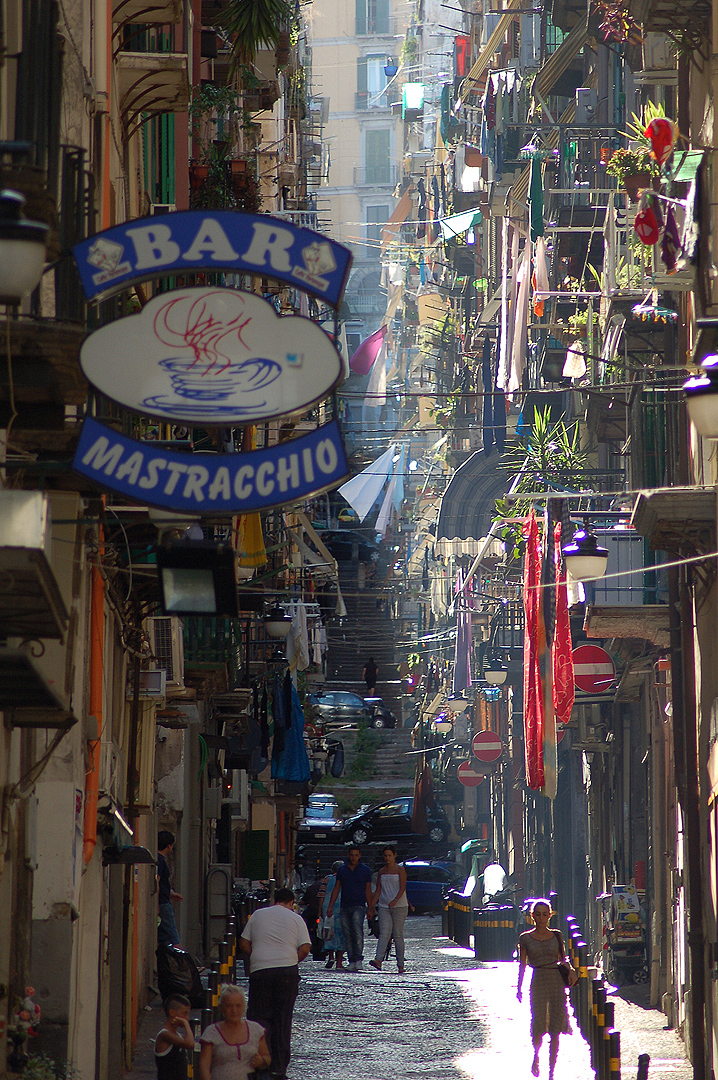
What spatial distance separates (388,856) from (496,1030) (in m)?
4.65

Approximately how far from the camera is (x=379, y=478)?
1487 inches

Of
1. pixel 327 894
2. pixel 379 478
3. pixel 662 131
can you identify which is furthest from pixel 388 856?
pixel 379 478

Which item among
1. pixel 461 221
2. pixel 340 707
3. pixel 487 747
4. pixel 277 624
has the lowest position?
pixel 340 707

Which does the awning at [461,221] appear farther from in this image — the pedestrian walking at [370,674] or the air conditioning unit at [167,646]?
the air conditioning unit at [167,646]

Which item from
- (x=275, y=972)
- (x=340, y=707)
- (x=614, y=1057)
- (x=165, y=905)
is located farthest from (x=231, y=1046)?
(x=340, y=707)

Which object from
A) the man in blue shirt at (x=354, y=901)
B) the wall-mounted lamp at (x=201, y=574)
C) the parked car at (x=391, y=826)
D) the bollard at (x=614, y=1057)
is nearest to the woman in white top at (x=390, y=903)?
the man in blue shirt at (x=354, y=901)

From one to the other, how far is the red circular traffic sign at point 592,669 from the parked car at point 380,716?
117 feet

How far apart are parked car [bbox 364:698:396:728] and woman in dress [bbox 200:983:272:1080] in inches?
1898

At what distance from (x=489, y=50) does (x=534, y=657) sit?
2549 centimetres

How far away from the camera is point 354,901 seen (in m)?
21.6

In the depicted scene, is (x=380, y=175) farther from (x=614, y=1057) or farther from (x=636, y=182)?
(x=614, y=1057)

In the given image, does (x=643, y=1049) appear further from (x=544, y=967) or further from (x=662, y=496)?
(x=662, y=496)

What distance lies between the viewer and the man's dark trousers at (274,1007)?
12.5m

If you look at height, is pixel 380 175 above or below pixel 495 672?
above
